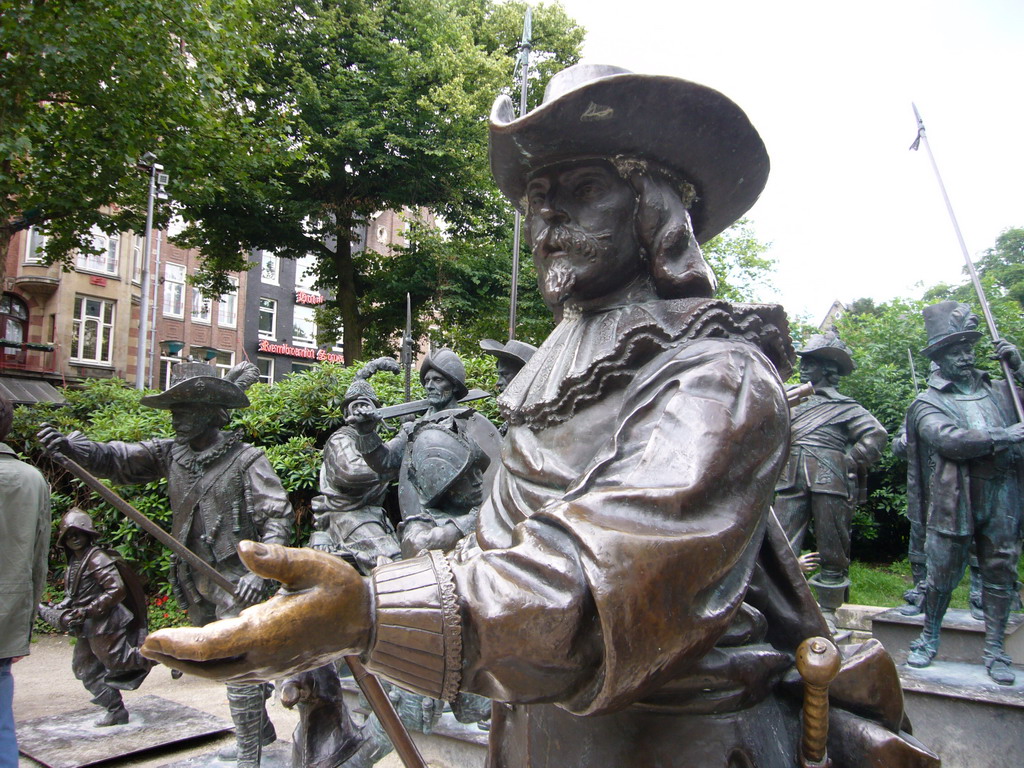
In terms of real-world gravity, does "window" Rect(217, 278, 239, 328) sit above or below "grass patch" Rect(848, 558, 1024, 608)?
above

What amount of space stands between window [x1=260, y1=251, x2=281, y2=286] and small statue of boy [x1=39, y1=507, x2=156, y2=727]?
30714 millimetres

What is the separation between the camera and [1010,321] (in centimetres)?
1436

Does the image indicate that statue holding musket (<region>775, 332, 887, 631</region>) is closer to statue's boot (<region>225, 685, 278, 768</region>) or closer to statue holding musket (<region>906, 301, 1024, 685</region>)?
statue holding musket (<region>906, 301, 1024, 685</region>)

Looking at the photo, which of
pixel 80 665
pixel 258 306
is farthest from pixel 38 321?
pixel 80 665

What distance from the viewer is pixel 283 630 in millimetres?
970

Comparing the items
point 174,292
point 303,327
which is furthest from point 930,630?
point 303,327

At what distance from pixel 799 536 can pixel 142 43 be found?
1187cm

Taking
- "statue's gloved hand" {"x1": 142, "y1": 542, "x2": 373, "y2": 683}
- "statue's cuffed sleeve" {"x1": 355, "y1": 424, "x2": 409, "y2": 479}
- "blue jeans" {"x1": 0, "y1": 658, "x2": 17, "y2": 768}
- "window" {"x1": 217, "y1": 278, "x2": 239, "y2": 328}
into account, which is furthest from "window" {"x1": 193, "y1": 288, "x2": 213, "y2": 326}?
"statue's gloved hand" {"x1": 142, "y1": 542, "x2": 373, "y2": 683}

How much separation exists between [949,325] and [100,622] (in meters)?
7.53

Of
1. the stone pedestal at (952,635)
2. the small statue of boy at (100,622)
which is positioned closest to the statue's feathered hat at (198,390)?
the small statue of boy at (100,622)

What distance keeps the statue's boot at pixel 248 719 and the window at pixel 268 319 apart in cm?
3354

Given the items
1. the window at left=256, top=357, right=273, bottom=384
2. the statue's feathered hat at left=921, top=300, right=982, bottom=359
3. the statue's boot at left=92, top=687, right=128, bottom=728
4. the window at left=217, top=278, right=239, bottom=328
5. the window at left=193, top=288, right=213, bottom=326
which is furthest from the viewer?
the window at left=256, top=357, right=273, bottom=384

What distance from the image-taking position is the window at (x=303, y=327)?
38.4 m

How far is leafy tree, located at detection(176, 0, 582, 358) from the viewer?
686 inches
